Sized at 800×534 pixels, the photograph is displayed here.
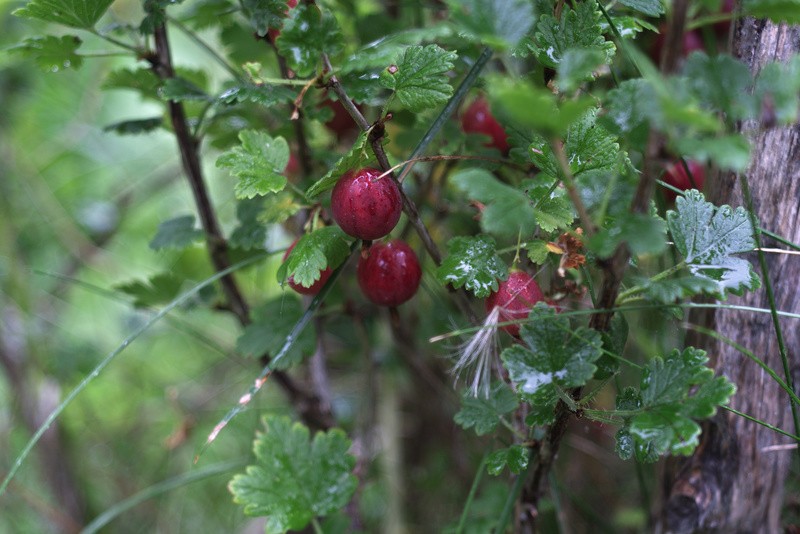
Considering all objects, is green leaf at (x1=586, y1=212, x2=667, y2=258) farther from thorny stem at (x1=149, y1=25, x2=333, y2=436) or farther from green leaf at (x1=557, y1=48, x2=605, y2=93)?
thorny stem at (x1=149, y1=25, x2=333, y2=436)

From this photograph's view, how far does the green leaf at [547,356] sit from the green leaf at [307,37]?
303 mm

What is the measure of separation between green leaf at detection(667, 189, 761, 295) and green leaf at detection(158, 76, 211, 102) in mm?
526

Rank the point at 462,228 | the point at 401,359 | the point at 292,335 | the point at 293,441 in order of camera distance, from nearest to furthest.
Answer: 1. the point at 292,335
2. the point at 293,441
3. the point at 462,228
4. the point at 401,359

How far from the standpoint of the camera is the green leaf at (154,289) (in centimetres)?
100

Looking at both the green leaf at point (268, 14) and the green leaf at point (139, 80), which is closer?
the green leaf at point (268, 14)

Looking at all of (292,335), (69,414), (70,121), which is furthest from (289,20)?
(70,121)

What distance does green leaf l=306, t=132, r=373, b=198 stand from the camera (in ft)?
1.95

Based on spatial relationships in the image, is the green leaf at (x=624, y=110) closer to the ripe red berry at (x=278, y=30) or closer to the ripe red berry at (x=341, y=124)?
the ripe red berry at (x=278, y=30)

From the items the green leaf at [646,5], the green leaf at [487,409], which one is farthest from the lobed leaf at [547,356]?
the green leaf at [646,5]

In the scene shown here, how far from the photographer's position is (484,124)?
0.90 m

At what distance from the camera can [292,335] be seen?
2.45ft

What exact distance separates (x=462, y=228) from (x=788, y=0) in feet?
2.04

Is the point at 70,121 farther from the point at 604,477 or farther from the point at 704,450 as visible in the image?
the point at 704,450

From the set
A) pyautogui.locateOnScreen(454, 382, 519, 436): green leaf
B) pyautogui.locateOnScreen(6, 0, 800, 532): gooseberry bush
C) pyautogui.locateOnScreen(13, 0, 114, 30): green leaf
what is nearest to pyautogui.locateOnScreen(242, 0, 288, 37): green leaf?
pyautogui.locateOnScreen(6, 0, 800, 532): gooseberry bush
